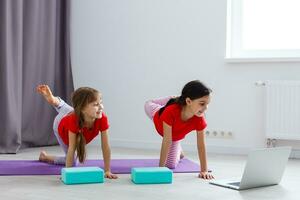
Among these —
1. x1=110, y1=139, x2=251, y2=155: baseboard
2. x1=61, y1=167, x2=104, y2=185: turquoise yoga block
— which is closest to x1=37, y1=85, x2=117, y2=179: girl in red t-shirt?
x1=61, y1=167, x2=104, y2=185: turquoise yoga block

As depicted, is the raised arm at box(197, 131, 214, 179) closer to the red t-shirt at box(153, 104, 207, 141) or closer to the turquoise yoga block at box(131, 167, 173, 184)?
the red t-shirt at box(153, 104, 207, 141)

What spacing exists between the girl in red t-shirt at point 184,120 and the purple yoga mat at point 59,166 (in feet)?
0.45

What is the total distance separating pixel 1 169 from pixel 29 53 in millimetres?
1400

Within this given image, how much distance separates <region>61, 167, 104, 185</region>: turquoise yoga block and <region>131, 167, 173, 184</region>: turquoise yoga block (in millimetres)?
183

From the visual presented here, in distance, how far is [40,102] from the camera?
4.05m

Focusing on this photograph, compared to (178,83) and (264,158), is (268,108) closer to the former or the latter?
(178,83)

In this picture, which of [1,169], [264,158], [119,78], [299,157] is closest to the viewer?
[264,158]

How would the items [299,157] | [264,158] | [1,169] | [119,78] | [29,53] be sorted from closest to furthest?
[264,158] < [1,169] < [299,157] < [29,53] < [119,78]

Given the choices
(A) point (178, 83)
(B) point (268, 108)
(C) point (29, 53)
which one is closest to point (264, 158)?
(B) point (268, 108)

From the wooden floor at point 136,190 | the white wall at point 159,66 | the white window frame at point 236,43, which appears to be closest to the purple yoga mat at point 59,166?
the wooden floor at point 136,190

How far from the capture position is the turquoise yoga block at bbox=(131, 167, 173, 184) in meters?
2.43

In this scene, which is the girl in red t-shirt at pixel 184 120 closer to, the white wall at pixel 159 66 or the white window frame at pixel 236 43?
the white wall at pixel 159 66

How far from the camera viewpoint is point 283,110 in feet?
11.7

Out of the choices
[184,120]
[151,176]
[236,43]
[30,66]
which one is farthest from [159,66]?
[151,176]
